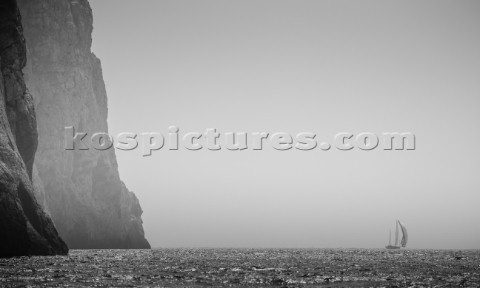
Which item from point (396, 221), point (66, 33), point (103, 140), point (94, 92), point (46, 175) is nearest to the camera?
point (46, 175)

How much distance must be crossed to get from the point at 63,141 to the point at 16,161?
5505 cm

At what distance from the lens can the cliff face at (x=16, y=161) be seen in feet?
180

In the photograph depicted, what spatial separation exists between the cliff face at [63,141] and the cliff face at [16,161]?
3200cm

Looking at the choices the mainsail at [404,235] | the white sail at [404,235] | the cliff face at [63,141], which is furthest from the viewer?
the mainsail at [404,235]

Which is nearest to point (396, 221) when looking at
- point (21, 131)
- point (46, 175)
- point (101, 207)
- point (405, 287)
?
point (101, 207)

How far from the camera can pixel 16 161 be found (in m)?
62.8

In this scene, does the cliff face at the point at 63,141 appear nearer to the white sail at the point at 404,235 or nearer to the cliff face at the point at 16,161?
the cliff face at the point at 16,161

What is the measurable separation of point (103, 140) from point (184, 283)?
362ft

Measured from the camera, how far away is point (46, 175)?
356 feet

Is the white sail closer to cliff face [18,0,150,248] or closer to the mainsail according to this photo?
the mainsail

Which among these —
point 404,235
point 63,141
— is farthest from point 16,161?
point 404,235

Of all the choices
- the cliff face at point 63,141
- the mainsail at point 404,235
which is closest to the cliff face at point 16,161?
the cliff face at point 63,141

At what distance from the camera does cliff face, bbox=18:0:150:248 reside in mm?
110125

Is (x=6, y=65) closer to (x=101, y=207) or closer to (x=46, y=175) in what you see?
(x=46, y=175)
